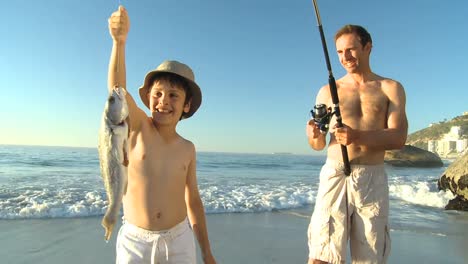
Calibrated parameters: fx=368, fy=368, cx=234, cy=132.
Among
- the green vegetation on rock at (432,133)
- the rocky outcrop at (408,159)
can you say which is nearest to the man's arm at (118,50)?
the rocky outcrop at (408,159)

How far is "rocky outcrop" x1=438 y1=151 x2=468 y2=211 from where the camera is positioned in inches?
328

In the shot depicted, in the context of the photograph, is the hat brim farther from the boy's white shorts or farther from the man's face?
the man's face

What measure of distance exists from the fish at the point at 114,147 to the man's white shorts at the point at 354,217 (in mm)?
1959

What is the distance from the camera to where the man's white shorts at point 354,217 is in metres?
3.04

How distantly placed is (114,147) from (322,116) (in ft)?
6.41

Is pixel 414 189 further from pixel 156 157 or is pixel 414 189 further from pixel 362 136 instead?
pixel 156 157

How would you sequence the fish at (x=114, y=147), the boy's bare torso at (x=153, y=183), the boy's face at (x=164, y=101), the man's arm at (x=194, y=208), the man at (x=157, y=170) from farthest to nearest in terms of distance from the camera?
1. the man's arm at (x=194, y=208)
2. the boy's face at (x=164, y=101)
3. the boy's bare torso at (x=153, y=183)
4. the man at (x=157, y=170)
5. the fish at (x=114, y=147)

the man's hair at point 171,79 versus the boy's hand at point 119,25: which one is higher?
the boy's hand at point 119,25

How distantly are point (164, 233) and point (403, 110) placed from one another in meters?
2.16

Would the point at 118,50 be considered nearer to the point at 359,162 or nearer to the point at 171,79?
the point at 171,79

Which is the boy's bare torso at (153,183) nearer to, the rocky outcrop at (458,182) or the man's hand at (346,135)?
the man's hand at (346,135)

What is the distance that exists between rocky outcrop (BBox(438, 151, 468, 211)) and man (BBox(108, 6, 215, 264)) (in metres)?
7.74

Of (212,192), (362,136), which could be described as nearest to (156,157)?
(362,136)

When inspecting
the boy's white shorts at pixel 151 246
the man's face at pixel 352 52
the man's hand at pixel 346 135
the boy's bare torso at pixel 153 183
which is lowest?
the boy's white shorts at pixel 151 246
